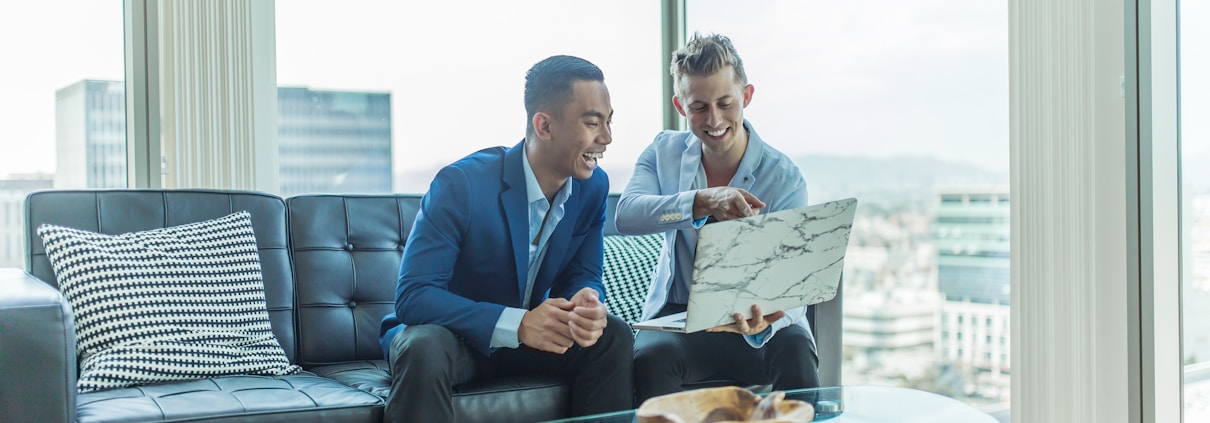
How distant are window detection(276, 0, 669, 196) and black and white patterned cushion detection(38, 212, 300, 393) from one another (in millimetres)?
855

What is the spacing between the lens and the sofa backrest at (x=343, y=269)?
2289mm

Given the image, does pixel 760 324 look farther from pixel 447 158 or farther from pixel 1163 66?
pixel 447 158

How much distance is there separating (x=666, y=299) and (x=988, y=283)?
40.0 inches

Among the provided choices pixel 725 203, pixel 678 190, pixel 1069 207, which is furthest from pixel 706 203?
pixel 1069 207

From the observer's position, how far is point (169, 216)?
7.20 ft

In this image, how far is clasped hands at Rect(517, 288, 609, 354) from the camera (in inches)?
68.6

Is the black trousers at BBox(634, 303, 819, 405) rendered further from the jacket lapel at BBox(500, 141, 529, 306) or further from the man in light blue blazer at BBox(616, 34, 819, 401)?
the jacket lapel at BBox(500, 141, 529, 306)

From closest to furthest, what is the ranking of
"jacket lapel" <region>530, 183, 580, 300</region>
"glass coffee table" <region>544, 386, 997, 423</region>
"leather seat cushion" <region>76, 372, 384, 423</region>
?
"glass coffee table" <region>544, 386, 997, 423</region> → "leather seat cushion" <region>76, 372, 384, 423</region> → "jacket lapel" <region>530, 183, 580, 300</region>

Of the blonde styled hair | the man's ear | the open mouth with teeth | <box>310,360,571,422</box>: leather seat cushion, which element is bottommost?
<box>310,360,571,422</box>: leather seat cushion

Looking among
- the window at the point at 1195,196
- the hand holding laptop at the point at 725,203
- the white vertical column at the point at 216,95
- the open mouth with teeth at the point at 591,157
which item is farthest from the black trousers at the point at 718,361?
the white vertical column at the point at 216,95

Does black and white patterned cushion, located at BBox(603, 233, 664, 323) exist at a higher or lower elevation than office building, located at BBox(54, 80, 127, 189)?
lower

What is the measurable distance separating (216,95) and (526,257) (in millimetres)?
1248

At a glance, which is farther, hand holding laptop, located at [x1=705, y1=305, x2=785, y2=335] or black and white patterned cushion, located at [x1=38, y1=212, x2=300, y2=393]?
black and white patterned cushion, located at [x1=38, y1=212, x2=300, y2=393]

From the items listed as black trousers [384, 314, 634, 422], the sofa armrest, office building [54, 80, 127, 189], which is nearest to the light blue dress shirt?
black trousers [384, 314, 634, 422]
